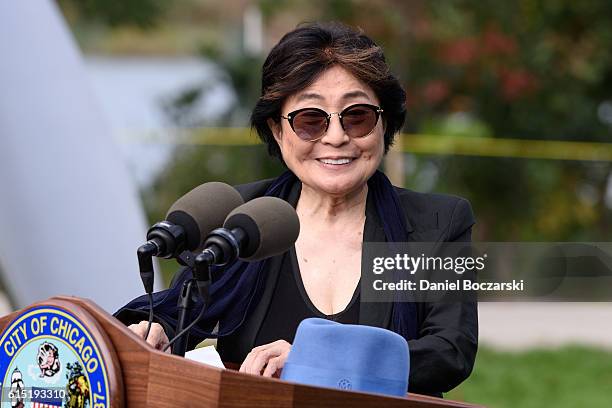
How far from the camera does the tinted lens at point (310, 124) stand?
9.09 feet

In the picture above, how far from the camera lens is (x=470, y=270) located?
2707mm

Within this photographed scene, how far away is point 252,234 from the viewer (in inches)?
86.2

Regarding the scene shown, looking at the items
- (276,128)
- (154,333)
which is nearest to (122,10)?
(276,128)

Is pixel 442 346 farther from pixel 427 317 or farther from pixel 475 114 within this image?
pixel 475 114

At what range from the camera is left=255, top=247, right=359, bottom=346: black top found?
2.76 m

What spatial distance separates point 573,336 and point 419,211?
613cm

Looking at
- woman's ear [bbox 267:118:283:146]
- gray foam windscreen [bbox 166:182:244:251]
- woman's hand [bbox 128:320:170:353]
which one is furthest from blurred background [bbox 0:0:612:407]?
gray foam windscreen [bbox 166:182:244:251]

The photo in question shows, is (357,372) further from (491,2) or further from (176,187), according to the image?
(491,2)

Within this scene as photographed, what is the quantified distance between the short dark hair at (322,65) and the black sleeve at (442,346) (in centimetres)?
51

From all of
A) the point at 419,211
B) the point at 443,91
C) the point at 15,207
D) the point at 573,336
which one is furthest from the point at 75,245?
the point at 443,91

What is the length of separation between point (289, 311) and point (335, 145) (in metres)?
0.39

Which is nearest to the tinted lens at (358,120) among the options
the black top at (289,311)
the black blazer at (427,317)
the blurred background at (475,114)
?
the black blazer at (427,317)

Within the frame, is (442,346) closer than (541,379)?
Yes

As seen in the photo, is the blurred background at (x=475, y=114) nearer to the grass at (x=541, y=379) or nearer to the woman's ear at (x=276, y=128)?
the grass at (x=541, y=379)
